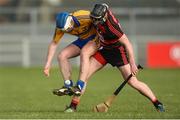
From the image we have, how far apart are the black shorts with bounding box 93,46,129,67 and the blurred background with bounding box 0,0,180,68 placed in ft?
60.1

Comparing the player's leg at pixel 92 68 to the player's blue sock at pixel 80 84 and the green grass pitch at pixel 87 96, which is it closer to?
the green grass pitch at pixel 87 96

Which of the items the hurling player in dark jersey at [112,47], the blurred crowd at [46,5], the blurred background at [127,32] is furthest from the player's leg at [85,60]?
the blurred crowd at [46,5]

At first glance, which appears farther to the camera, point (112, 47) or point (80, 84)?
point (112, 47)

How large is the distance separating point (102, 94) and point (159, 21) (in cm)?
1487

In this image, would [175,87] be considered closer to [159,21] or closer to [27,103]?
[27,103]

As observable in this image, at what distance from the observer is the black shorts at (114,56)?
524 inches

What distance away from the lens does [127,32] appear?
108 feet

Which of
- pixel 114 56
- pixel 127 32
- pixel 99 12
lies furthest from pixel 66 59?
pixel 127 32

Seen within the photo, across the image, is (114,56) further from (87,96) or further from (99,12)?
(87,96)

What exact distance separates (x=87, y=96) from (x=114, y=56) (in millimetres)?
4726

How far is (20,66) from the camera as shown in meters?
32.8

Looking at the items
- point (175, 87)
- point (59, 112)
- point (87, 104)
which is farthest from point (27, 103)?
point (175, 87)

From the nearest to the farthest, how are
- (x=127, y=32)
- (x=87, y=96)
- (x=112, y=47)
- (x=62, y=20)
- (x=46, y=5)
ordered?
1. (x=62, y=20)
2. (x=112, y=47)
3. (x=87, y=96)
4. (x=127, y=32)
5. (x=46, y=5)

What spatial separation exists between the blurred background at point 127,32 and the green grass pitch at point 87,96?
7.18 ft
